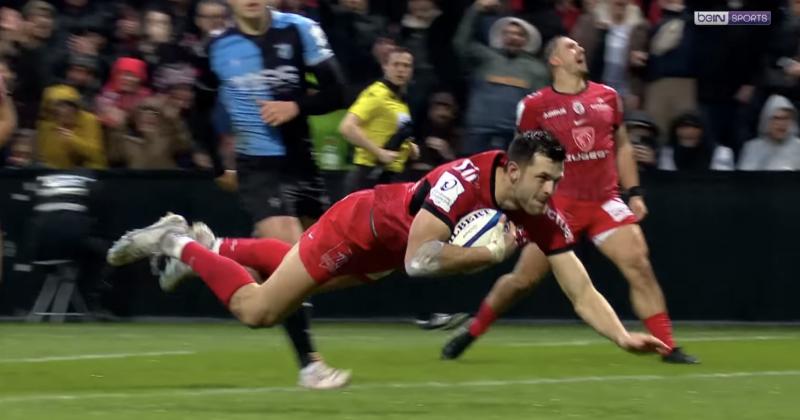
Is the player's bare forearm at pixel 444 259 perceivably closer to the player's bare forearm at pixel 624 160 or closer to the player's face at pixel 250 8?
the player's face at pixel 250 8

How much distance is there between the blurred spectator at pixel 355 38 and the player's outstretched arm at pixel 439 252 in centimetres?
836

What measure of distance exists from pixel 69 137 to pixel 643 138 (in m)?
4.81

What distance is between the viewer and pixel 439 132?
647 inches

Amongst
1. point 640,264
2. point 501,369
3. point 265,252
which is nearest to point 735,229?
point 640,264

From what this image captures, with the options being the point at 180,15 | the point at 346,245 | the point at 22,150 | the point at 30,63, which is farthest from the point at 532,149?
the point at 180,15

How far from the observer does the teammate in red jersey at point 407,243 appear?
8.86 metres

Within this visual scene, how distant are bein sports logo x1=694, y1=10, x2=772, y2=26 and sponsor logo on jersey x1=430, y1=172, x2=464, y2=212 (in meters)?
8.08

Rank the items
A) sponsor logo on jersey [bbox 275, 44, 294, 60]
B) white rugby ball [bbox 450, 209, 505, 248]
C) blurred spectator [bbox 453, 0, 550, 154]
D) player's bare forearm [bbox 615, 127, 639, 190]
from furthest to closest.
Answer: blurred spectator [bbox 453, 0, 550, 154] → player's bare forearm [bbox 615, 127, 639, 190] → sponsor logo on jersey [bbox 275, 44, 294, 60] → white rugby ball [bbox 450, 209, 505, 248]

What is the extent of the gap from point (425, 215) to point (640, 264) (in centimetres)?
345

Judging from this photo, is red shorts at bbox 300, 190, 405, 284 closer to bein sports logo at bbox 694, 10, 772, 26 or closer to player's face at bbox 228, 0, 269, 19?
player's face at bbox 228, 0, 269, 19

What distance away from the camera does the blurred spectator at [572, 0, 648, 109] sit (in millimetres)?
16453

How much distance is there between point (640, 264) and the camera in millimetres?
12047

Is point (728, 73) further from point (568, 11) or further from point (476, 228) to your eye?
point (476, 228)

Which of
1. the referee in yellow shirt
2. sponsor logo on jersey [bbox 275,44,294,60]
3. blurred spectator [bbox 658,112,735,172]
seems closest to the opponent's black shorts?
sponsor logo on jersey [bbox 275,44,294,60]
